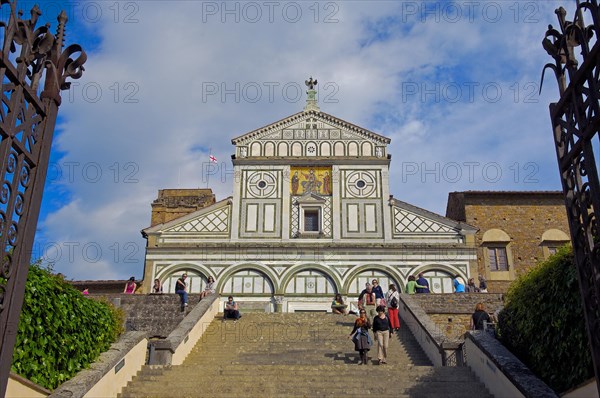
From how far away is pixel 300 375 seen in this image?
1145cm

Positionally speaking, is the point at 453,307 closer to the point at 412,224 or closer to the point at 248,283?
the point at 412,224

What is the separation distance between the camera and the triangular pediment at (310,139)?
30203 mm

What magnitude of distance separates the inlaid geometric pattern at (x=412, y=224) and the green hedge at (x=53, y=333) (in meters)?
19.1

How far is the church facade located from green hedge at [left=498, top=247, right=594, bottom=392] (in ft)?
53.3

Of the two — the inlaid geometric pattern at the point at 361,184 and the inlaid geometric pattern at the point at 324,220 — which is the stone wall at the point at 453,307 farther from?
the inlaid geometric pattern at the point at 361,184

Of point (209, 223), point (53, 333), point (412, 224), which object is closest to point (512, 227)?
point (412, 224)

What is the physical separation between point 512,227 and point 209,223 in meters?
14.4

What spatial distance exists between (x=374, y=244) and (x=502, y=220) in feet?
24.0

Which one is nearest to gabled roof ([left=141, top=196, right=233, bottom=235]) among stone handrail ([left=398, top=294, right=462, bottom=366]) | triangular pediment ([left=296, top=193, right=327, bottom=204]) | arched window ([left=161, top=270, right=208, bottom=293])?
arched window ([left=161, top=270, right=208, bottom=293])

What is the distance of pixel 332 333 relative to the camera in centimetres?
1670

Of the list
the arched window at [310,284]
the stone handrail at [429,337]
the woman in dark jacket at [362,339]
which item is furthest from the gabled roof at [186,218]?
the woman in dark jacket at [362,339]

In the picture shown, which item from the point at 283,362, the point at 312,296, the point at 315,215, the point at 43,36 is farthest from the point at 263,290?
the point at 43,36

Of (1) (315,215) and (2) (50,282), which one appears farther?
(1) (315,215)

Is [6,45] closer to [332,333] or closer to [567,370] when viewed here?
[567,370]
